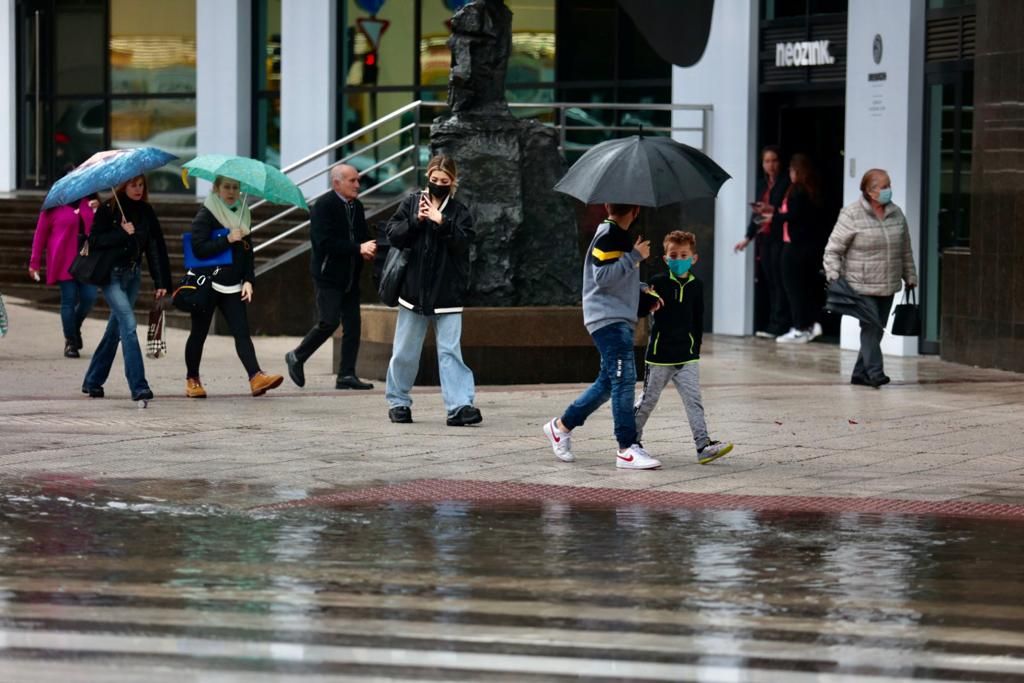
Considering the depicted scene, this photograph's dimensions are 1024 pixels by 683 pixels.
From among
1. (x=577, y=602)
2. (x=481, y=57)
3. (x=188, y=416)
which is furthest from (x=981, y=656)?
(x=481, y=57)

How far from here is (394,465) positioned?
36.7 ft

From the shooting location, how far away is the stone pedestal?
1584cm

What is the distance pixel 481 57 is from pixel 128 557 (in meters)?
8.48

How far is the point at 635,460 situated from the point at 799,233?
10247mm

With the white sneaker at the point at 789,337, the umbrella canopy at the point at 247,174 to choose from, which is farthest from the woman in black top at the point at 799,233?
the umbrella canopy at the point at 247,174

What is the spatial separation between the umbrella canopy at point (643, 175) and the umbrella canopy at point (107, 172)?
398 centimetres

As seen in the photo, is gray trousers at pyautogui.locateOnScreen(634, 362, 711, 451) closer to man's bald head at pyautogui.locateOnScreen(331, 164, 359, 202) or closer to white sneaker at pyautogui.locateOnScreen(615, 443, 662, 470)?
white sneaker at pyautogui.locateOnScreen(615, 443, 662, 470)

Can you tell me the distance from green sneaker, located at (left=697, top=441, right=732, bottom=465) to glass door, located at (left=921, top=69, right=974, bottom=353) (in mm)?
7987

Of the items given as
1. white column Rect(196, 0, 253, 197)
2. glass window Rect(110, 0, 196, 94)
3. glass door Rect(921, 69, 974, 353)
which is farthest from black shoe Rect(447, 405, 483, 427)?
glass window Rect(110, 0, 196, 94)

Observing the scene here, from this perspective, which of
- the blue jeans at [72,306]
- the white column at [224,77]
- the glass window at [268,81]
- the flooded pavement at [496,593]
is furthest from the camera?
the white column at [224,77]

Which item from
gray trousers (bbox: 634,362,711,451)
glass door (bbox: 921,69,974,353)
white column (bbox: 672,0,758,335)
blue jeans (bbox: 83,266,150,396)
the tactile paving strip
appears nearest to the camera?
the tactile paving strip

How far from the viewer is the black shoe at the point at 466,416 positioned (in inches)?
509

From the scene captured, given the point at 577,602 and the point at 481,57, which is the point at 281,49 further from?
the point at 577,602

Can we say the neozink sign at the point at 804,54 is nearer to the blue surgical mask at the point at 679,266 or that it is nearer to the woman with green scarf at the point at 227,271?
the woman with green scarf at the point at 227,271
